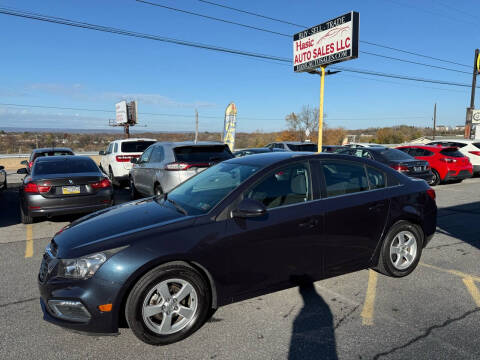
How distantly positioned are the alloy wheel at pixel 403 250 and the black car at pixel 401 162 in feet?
22.5

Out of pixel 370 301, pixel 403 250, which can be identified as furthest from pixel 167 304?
pixel 403 250

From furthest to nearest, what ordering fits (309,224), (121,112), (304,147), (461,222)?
(121,112) < (304,147) < (461,222) < (309,224)

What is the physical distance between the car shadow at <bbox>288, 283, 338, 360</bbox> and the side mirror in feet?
3.53

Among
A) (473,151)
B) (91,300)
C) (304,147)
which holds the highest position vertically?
(304,147)

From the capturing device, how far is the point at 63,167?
23.7 feet

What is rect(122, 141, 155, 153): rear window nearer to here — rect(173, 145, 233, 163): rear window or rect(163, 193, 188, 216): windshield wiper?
rect(173, 145, 233, 163): rear window

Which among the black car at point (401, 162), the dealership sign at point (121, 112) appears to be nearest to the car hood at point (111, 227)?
the black car at point (401, 162)

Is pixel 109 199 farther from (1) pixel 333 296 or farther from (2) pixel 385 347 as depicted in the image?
(2) pixel 385 347

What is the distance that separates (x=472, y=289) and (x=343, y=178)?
6.23ft

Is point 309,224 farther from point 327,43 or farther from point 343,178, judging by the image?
point 327,43

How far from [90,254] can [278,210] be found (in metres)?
1.69

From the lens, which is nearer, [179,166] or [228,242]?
[228,242]

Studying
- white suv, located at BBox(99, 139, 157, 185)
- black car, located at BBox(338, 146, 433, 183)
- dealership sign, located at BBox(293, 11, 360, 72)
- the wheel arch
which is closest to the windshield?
the wheel arch

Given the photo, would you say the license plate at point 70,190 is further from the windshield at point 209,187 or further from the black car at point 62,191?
the windshield at point 209,187
